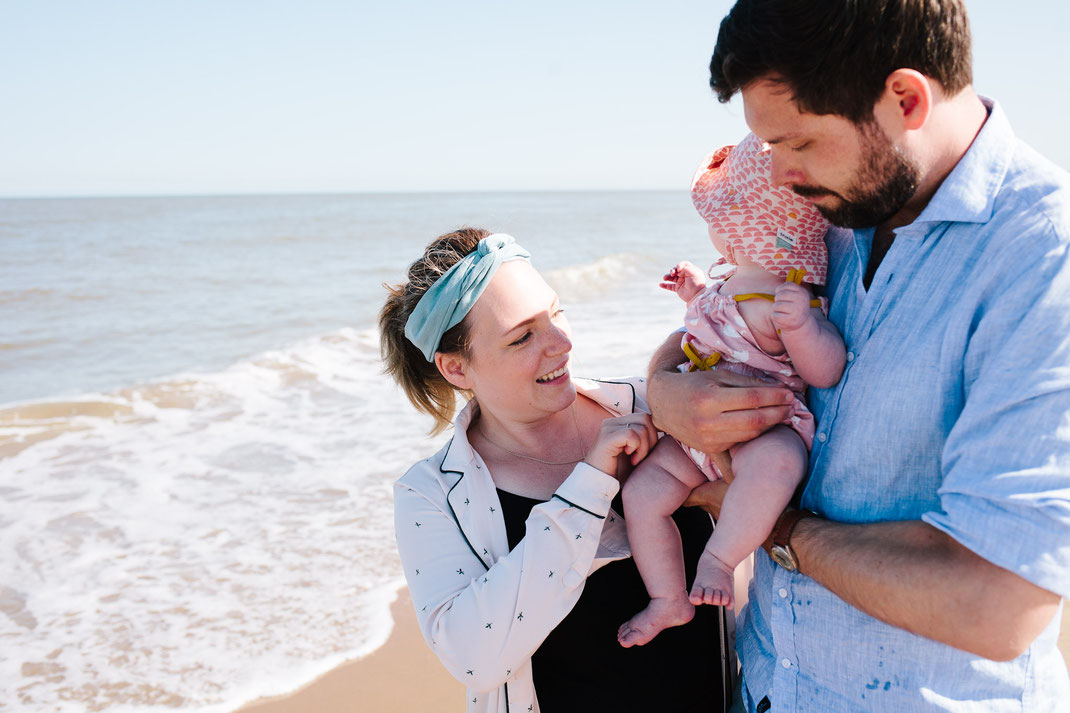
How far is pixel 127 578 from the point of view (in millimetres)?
5215

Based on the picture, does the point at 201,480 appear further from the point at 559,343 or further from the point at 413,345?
the point at 559,343

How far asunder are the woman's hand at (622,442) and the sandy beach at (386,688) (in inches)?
77.7

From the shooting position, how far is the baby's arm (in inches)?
75.7

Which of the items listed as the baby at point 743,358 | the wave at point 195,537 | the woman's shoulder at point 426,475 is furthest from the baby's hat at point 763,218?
the wave at point 195,537

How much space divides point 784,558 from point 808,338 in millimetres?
523

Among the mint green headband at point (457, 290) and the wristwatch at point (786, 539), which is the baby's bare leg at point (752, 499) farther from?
the mint green headband at point (457, 290)

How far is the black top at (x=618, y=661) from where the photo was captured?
2.49m

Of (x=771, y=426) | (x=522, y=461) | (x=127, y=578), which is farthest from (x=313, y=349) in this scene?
(x=771, y=426)

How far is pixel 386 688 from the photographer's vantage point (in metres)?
3.96

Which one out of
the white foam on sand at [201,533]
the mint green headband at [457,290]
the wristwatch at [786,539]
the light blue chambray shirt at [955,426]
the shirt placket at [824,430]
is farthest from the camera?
the white foam on sand at [201,533]

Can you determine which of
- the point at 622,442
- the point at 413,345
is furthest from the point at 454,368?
the point at 622,442

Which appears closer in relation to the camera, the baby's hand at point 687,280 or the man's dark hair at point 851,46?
the man's dark hair at point 851,46

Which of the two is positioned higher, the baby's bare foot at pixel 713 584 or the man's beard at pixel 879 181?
the man's beard at pixel 879 181

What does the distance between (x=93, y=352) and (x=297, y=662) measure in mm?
8779
